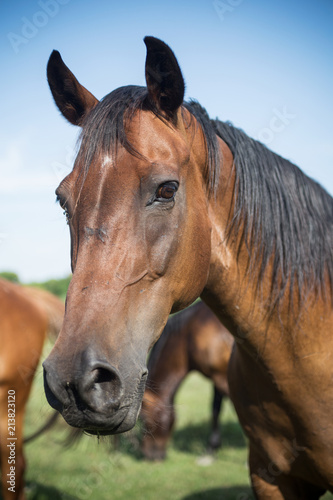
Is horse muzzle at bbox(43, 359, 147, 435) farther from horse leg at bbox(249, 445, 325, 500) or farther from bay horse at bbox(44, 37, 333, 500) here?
horse leg at bbox(249, 445, 325, 500)

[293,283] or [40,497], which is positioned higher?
[293,283]

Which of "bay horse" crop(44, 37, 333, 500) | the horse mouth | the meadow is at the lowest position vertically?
the meadow

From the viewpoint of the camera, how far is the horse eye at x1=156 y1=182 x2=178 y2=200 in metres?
1.77

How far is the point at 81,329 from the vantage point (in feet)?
4.82

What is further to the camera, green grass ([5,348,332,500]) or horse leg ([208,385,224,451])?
horse leg ([208,385,224,451])

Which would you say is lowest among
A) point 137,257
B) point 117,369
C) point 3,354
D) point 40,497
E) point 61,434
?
point 61,434

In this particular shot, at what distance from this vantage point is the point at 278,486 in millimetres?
2500

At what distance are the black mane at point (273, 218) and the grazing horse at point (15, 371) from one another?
10.5 ft

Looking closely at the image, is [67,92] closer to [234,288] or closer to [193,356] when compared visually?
[234,288]

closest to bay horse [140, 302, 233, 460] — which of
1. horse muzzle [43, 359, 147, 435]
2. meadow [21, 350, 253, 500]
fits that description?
meadow [21, 350, 253, 500]

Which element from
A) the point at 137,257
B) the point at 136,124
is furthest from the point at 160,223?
the point at 136,124

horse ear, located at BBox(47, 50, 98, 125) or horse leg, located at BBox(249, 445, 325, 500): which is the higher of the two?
horse ear, located at BBox(47, 50, 98, 125)

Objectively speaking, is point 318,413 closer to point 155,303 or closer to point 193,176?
point 155,303

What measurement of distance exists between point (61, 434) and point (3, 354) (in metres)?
4.35
